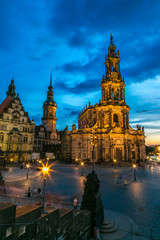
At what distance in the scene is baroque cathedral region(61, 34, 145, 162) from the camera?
2058 inches

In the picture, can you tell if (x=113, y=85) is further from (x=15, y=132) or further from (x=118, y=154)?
(x=15, y=132)

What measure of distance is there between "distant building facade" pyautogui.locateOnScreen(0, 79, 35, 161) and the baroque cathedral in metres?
14.7

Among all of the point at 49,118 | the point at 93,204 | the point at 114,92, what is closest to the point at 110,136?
the point at 114,92

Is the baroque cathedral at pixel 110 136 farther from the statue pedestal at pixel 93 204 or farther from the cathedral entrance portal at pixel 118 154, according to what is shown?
the statue pedestal at pixel 93 204

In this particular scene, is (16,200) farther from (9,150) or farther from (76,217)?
(9,150)

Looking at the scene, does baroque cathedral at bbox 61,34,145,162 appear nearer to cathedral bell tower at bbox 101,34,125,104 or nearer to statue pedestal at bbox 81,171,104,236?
cathedral bell tower at bbox 101,34,125,104

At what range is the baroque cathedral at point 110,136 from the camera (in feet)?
172

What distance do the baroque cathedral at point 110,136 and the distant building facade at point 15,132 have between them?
48.2 feet

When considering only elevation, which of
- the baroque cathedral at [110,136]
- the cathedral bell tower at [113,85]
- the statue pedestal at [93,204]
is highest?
the cathedral bell tower at [113,85]

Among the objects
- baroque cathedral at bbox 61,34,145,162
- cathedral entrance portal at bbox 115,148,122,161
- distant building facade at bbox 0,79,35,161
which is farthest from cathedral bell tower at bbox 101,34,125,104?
distant building facade at bbox 0,79,35,161

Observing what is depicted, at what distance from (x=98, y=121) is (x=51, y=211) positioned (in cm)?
5086

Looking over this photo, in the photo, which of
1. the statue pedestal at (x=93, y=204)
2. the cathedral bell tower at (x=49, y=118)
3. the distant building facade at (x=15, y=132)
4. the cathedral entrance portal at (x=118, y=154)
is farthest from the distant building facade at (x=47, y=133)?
the statue pedestal at (x=93, y=204)

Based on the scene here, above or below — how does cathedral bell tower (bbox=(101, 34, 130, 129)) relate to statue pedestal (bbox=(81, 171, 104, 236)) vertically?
above

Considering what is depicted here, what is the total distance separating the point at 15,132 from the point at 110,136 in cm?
3300
